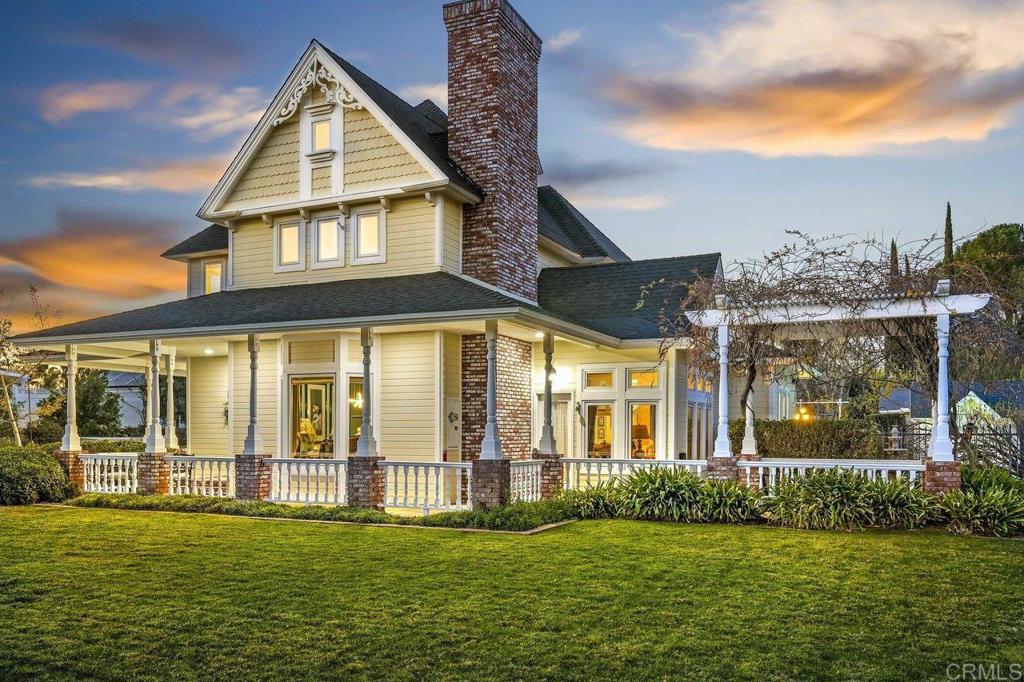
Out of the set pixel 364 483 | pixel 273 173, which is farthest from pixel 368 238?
pixel 364 483

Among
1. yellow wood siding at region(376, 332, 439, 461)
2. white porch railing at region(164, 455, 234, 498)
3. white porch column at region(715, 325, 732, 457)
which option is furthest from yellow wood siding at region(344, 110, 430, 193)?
white porch column at region(715, 325, 732, 457)

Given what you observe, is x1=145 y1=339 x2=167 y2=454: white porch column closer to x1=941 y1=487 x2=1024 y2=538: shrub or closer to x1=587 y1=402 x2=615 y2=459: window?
x1=587 y1=402 x2=615 y2=459: window

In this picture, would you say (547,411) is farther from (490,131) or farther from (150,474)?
(150,474)

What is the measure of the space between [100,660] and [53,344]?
495 inches

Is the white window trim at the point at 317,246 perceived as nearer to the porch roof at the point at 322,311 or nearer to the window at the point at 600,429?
the porch roof at the point at 322,311

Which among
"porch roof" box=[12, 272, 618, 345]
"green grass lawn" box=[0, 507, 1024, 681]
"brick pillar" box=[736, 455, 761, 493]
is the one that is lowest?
"green grass lawn" box=[0, 507, 1024, 681]

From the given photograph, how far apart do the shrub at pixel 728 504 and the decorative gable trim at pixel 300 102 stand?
8.46 metres

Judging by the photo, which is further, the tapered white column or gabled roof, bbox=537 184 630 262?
gabled roof, bbox=537 184 630 262

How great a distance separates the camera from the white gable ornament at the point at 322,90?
1770cm

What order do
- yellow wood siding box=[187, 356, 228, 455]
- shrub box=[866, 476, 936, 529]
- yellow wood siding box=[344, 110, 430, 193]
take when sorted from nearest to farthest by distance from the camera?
shrub box=[866, 476, 936, 529]
yellow wood siding box=[344, 110, 430, 193]
yellow wood siding box=[187, 356, 228, 455]

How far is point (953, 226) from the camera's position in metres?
40.0

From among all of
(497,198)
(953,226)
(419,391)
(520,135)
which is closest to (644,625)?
(419,391)

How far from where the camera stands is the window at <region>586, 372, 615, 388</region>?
1842 cm

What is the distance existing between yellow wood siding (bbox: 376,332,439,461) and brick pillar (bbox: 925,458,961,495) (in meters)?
8.77
